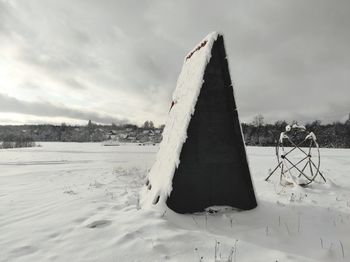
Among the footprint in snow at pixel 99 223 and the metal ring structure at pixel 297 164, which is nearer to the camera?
the footprint in snow at pixel 99 223

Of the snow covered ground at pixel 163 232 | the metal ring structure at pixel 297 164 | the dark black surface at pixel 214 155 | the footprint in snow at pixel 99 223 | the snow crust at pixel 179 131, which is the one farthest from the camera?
the metal ring structure at pixel 297 164

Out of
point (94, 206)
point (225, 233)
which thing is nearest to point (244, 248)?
point (225, 233)

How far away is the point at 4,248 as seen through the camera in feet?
12.9

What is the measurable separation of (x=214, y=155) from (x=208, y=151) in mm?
176

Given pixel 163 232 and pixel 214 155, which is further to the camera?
pixel 214 155

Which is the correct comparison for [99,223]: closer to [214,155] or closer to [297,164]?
[214,155]

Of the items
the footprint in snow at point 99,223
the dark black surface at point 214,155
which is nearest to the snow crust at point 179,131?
the dark black surface at point 214,155

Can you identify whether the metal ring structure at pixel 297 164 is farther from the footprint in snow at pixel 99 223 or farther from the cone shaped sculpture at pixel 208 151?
the footprint in snow at pixel 99 223

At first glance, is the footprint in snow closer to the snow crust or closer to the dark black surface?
the snow crust

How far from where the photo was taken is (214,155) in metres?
5.86

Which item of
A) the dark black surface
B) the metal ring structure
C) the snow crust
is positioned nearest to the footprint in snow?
the snow crust

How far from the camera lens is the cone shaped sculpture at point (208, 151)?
565 cm

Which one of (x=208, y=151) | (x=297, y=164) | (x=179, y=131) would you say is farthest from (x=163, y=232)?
(x=297, y=164)

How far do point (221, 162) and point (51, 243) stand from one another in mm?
3725
